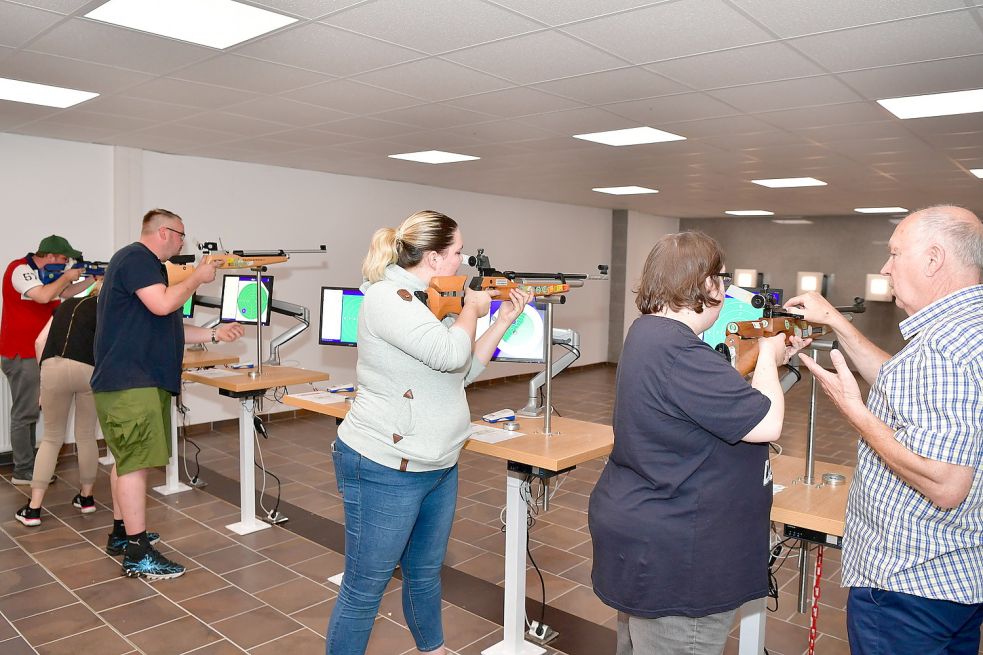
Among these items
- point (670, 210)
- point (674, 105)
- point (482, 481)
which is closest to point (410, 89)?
point (674, 105)

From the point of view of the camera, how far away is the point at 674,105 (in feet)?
13.4

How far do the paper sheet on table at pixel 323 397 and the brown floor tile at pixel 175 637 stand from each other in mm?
1189

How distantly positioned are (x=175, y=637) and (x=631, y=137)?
4.36 meters

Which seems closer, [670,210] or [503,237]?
[503,237]

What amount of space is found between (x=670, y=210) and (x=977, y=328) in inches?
410

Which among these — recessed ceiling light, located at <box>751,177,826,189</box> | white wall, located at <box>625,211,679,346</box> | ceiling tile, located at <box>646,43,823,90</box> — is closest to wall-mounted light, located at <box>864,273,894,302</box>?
white wall, located at <box>625,211,679,346</box>

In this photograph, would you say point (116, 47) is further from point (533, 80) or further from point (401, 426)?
point (401, 426)

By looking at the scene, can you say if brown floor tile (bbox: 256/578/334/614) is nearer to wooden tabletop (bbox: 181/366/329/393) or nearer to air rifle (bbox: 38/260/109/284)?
wooden tabletop (bbox: 181/366/329/393)

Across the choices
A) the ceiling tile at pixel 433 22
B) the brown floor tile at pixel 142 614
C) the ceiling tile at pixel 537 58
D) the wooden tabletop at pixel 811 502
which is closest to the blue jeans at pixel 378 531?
the wooden tabletop at pixel 811 502

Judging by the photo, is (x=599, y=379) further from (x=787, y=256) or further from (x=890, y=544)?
(x=890, y=544)

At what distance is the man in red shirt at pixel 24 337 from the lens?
478cm

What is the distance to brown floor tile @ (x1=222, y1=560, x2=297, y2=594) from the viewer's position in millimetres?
3451

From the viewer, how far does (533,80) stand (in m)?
3.60

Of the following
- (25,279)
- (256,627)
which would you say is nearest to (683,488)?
(256,627)
